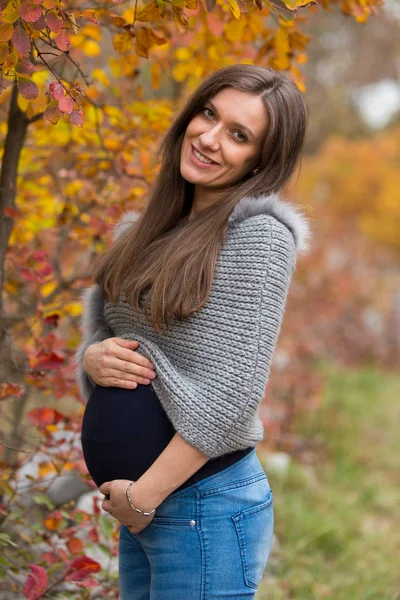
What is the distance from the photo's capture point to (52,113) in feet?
5.60

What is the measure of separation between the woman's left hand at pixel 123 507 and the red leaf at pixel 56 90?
3.17 ft

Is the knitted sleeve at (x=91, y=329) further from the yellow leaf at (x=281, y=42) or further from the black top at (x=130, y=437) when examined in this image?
the yellow leaf at (x=281, y=42)

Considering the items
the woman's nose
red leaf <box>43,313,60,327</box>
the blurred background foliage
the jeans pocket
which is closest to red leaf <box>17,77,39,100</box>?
the blurred background foliage

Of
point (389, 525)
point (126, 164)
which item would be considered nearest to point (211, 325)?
point (126, 164)

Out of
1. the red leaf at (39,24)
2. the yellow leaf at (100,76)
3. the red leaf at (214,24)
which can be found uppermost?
the yellow leaf at (100,76)

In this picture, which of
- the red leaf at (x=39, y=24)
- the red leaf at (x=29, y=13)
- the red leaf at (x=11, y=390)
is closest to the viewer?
the red leaf at (x=29, y=13)

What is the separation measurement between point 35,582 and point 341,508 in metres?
3.08

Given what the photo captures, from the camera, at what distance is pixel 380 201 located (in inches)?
575

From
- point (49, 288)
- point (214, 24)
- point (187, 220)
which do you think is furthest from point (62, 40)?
point (49, 288)

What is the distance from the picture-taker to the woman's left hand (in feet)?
5.79

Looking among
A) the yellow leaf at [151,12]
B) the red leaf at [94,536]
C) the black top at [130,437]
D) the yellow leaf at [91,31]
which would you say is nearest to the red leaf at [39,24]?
the yellow leaf at [151,12]

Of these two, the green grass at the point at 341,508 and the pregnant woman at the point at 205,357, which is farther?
the green grass at the point at 341,508

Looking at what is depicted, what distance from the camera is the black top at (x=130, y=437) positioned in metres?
1.81

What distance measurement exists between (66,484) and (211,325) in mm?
2139
